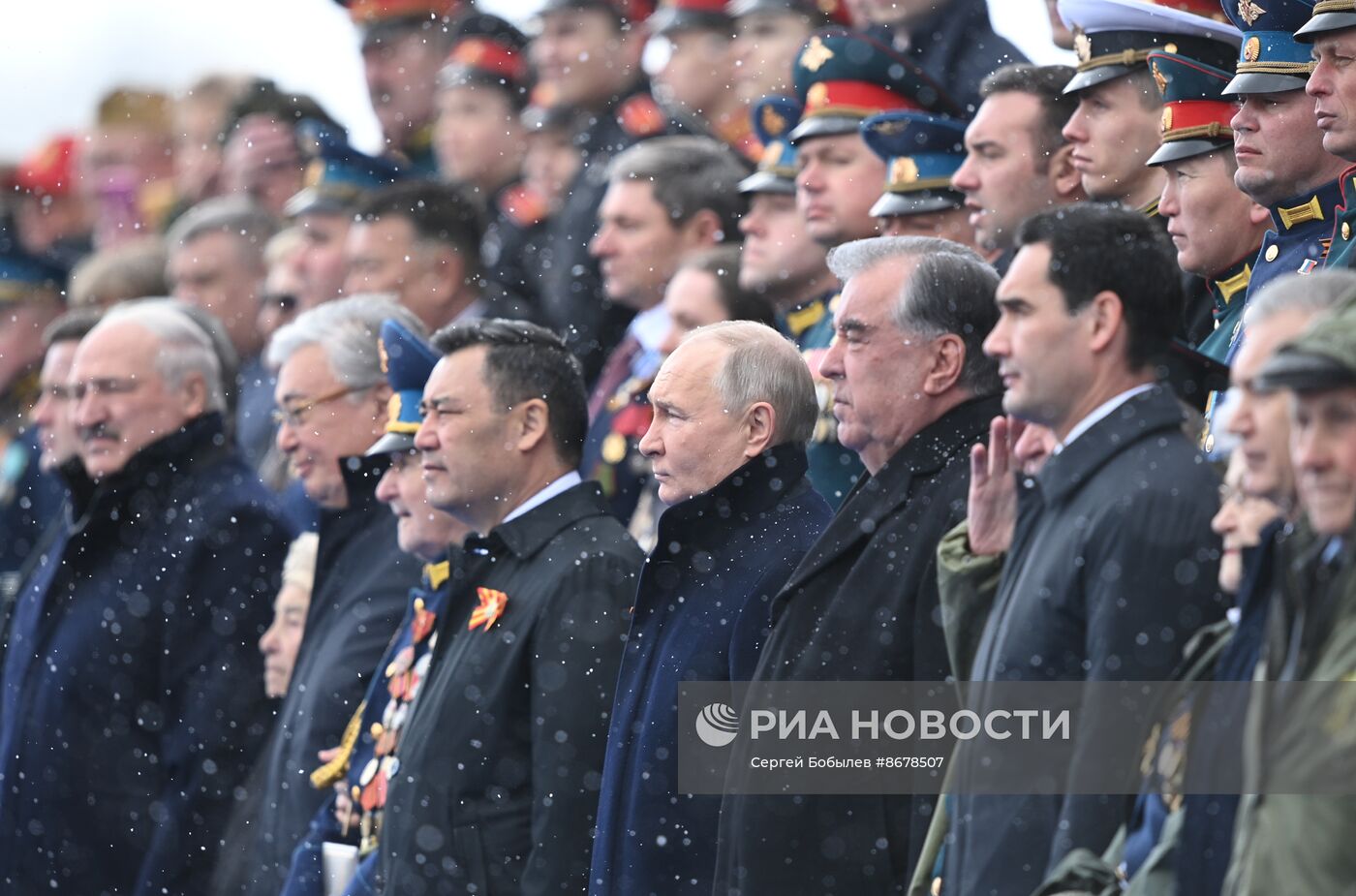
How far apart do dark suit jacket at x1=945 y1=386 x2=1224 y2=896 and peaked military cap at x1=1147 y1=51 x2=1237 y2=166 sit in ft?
5.28

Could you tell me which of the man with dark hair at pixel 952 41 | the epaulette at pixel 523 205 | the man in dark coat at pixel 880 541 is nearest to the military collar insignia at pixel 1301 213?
the man in dark coat at pixel 880 541

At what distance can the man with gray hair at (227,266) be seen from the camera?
448 inches

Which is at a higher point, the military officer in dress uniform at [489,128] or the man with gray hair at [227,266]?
the military officer in dress uniform at [489,128]

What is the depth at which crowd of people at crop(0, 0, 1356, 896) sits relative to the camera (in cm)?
467

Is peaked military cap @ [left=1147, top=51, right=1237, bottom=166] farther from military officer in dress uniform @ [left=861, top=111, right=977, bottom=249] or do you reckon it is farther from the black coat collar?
the black coat collar

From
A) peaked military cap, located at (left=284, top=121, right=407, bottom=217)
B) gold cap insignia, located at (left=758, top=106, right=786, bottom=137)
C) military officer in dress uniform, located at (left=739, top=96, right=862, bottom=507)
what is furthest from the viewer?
peaked military cap, located at (left=284, top=121, right=407, bottom=217)

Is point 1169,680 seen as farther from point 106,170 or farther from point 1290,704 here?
point 106,170

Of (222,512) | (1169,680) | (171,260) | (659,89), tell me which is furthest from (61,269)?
(1169,680)

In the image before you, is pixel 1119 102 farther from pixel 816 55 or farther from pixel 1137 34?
pixel 816 55

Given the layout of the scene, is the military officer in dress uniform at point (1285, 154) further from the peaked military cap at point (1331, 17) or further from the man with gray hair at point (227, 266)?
the man with gray hair at point (227, 266)

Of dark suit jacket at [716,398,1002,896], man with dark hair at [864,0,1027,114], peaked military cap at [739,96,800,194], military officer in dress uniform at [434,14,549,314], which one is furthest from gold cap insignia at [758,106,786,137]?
dark suit jacket at [716,398,1002,896]

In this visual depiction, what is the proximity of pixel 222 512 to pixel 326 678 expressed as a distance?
3.68 ft

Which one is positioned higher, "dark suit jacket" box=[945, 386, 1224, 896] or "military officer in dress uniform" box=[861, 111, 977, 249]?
"military officer in dress uniform" box=[861, 111, 977, 249]

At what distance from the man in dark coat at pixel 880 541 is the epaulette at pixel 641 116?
4.55 metres
